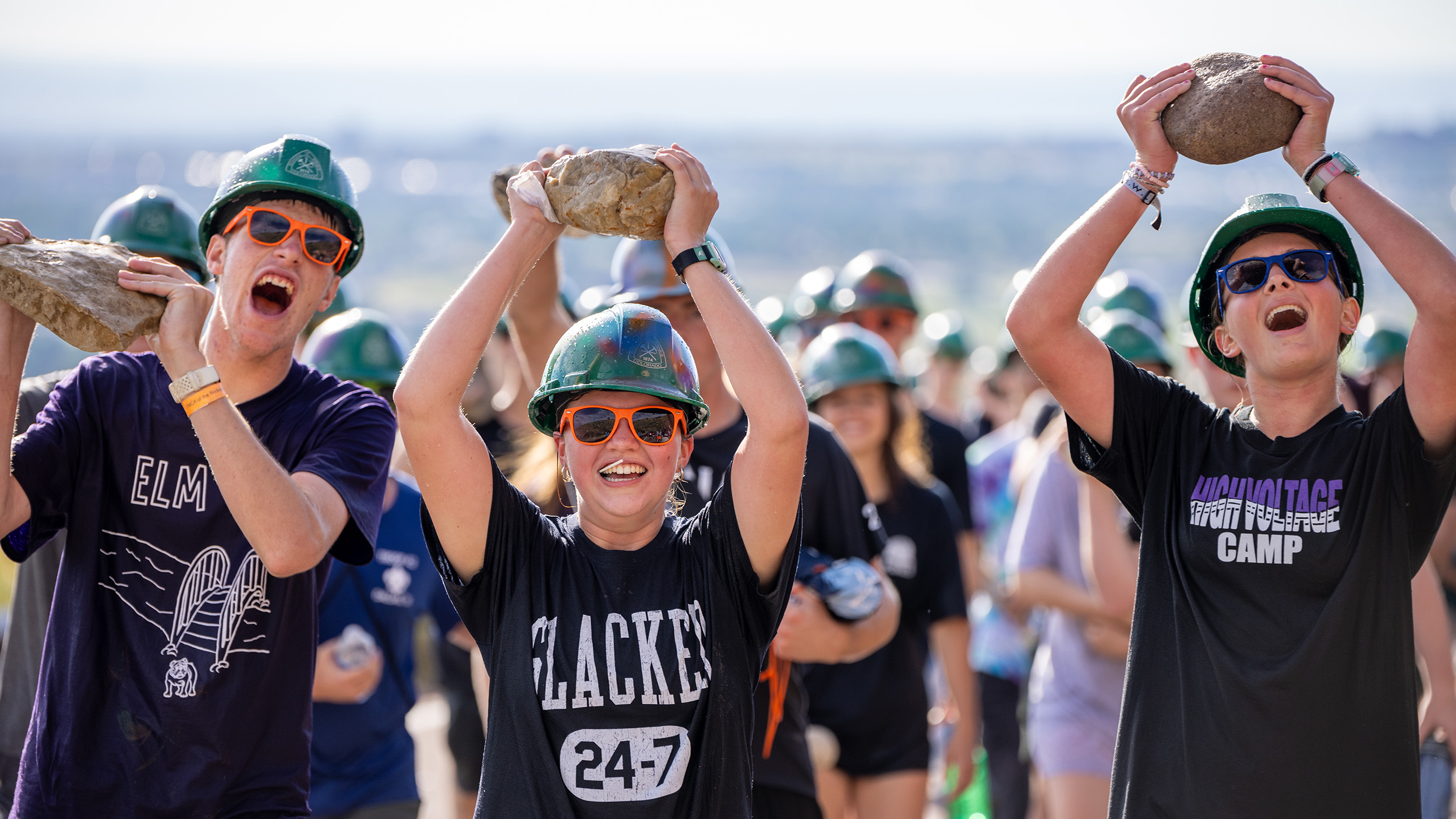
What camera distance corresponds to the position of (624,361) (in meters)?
2.96

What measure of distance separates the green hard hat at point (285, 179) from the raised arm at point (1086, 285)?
6.65ft

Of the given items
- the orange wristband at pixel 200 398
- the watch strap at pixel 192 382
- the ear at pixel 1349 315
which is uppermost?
the ear at pixel 1349 315

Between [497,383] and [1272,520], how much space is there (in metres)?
8.06

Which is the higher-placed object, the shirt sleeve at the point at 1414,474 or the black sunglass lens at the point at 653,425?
the black sunglass lens at the point at 653,425

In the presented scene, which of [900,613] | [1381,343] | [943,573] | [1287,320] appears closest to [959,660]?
[943,573]

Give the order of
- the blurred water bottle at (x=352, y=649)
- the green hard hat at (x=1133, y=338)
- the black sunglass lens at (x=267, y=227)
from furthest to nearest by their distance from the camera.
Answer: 1. the green hard hat at (x=1133, y=338)
2. the blurred water bottle at (x=352, y=649)
3. the black sunglass lens at (x=267, y=227)

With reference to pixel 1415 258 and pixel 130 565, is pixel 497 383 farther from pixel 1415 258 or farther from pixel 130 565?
pixel 1415 258

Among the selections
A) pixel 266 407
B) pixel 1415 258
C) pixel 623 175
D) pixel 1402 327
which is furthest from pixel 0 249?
pixel 1402 327

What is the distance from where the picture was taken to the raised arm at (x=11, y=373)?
3070 mm

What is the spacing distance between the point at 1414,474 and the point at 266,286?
310 centimetres

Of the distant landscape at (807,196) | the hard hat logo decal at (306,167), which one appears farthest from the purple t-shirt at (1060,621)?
the distant landscape at (807,196)

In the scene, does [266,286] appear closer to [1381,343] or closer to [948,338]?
[1381,343]

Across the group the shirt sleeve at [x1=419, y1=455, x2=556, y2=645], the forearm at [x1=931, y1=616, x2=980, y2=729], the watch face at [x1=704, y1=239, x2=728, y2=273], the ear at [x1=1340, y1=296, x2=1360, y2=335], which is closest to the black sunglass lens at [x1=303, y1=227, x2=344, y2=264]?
the shirt sleeve at [x1=419, y1=455, x2=556, y2=645]

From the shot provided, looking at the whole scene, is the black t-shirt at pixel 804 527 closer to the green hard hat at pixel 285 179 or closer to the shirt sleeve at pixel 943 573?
the shirt sleeve at pixel 943 573
